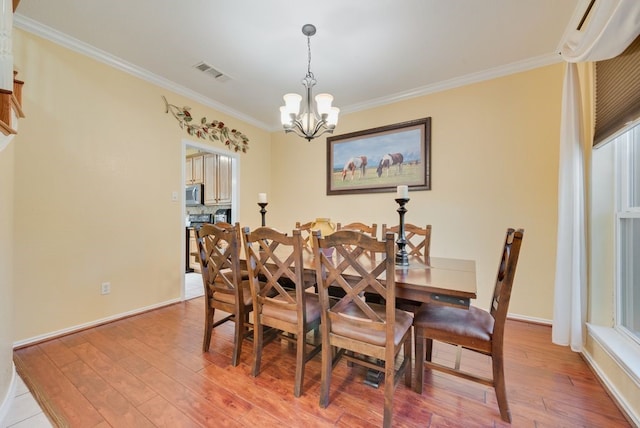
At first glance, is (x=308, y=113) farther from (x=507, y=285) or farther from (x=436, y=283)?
(x=507, y=285)

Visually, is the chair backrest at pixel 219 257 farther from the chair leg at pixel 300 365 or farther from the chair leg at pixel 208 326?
the chair leg at pixel 300 365

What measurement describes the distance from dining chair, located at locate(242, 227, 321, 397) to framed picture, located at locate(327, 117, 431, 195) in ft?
6.99

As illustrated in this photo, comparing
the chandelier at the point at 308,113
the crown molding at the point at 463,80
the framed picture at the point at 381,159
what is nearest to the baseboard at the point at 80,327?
the chandelier at the point at 308,113

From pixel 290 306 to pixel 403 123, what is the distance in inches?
108

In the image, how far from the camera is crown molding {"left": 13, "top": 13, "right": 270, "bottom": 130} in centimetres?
215

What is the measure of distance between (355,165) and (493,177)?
1.66 metres

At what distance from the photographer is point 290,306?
1635 mm

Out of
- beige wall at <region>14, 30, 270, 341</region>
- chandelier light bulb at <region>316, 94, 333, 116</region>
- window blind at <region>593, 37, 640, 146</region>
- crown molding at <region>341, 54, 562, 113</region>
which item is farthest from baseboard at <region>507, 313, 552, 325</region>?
beige wall at <region>14, 30, 270, 341</region>

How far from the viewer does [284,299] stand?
1731mm

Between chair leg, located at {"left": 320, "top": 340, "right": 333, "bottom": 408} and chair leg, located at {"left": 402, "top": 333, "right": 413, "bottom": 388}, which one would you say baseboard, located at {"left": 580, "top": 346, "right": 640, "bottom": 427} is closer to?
chair leg, located at {"left": 402, "top": 333, "right": 413, "bottom": 388}

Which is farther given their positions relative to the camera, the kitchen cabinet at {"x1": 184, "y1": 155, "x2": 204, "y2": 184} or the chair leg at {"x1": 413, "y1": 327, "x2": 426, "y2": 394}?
the kitchen cabinet at {"x1": 184, "y1": 155, "x2": 204, "y2": 184}

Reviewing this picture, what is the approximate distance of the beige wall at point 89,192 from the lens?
219 cm

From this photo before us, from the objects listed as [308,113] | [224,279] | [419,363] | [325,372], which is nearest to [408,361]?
[419,363]

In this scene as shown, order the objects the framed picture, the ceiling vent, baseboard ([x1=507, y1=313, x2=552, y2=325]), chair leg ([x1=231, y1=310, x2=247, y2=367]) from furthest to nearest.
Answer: the framed picture
the ceiling vent
baseboard ([x1=507, y1=313, x2=552, y2=325])
chair leg ([x1=231, y1=310, x2=247, y2=367])
